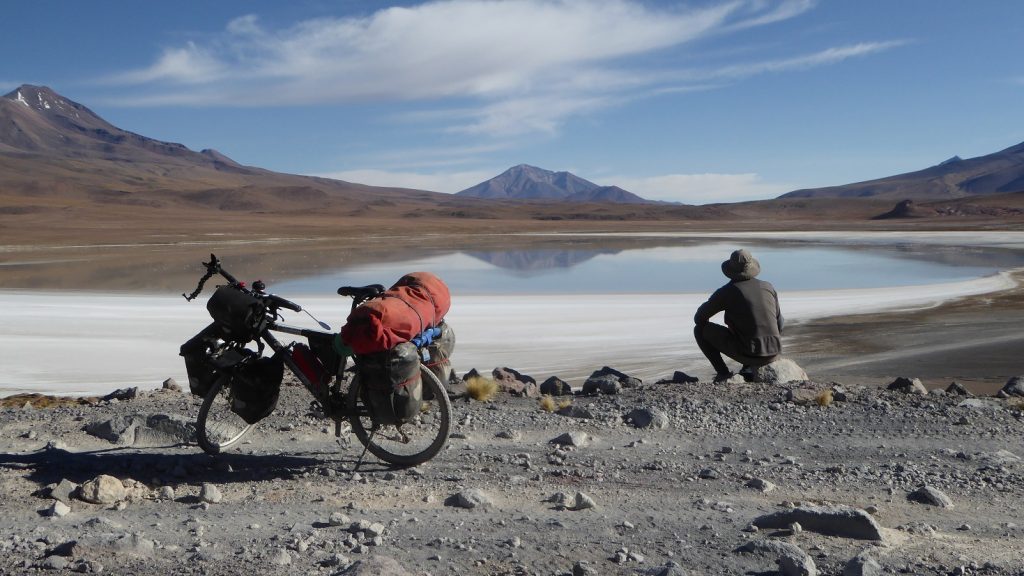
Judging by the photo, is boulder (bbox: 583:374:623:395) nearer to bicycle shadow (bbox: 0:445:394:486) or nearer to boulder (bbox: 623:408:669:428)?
boulder (bbox: 623:408:669:428)

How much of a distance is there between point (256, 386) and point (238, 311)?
0.49m

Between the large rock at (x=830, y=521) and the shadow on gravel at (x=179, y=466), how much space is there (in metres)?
2.19

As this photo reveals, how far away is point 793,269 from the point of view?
28.8 metres

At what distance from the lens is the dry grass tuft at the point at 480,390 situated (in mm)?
7539

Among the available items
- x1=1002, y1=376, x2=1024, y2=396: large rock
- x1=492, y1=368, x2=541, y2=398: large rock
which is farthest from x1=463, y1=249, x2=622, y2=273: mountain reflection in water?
x1=1002, y1=376, x2=1024, y2=396: large rock

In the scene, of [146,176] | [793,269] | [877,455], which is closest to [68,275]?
[793,269]

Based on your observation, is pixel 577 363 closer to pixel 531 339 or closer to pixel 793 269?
pixel 531 339

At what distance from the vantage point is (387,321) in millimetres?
4863

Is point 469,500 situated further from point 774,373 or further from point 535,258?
point 535,258

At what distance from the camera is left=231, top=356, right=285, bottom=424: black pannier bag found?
5.33m

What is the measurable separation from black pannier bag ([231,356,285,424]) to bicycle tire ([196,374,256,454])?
0.09 metres

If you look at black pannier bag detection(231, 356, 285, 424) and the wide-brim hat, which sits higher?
the wide-brim hat

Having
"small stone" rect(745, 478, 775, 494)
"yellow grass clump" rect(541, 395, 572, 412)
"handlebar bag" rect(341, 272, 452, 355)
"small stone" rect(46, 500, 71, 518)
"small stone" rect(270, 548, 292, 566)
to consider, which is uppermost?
"handlebar bag" rect(341, 272, 452, 355)

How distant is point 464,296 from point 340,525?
16.1m
